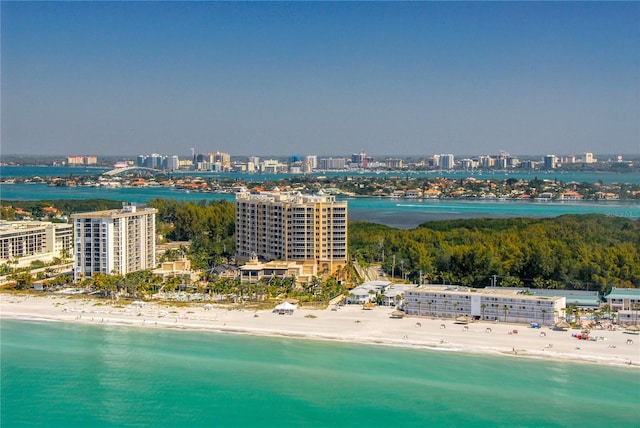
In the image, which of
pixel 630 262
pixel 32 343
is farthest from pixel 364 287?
pixel 32 343

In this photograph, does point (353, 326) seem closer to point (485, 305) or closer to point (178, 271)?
point (485, 305)

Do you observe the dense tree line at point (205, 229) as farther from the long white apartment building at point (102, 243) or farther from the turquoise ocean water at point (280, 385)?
the turquoise ocean water at point (280, 385)

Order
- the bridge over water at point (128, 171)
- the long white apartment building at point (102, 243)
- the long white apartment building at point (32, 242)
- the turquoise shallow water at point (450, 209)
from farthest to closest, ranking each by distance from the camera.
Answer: the bridge over water at point (128, 171) < the turquoise shallow water at point (450, 209) < the long white apartment building at point (32, 242) < the long white apartment building at point (102, 243)

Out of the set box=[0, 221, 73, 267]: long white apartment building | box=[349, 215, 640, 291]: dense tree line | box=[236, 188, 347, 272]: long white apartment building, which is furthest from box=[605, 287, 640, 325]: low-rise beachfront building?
box=[0, 221, 73, 267]: long white apartment building

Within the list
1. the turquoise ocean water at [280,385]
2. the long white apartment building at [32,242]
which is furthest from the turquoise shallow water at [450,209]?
the turquoise ocean water at [280,385]

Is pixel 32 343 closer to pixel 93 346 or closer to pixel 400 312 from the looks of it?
pixel 93 346

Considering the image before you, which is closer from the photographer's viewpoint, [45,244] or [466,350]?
[466,350]

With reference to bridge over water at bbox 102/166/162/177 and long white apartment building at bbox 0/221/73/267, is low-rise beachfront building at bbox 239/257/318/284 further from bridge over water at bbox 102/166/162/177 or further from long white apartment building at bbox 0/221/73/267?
bridge over water at bbox 102/166/162/177

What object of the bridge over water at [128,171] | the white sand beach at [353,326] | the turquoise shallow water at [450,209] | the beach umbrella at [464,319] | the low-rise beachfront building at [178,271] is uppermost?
the bridge over water at [128,171]
